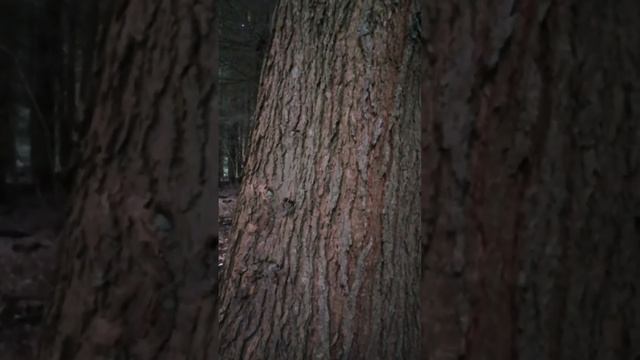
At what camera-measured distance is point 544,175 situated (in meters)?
1.64

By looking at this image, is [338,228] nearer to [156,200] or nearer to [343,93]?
[343,93]

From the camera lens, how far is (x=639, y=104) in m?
1.68

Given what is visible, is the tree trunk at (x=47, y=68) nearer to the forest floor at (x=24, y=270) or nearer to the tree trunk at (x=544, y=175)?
the forest floor at (x=24, y=270)

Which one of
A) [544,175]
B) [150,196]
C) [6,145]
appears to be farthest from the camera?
[6,145]

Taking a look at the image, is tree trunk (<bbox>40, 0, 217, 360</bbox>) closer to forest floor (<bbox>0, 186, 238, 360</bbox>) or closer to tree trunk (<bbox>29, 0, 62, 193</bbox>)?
forest floor (<bbox>0, 186, 238, 360</bbox>)

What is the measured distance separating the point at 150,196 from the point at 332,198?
1748 millimetres

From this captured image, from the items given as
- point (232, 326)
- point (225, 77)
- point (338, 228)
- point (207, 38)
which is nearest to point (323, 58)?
point (338, 228)

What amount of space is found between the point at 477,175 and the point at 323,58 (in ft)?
7.36

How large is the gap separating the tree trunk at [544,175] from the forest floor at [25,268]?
1.32 m

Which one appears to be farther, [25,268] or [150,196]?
[25,268]

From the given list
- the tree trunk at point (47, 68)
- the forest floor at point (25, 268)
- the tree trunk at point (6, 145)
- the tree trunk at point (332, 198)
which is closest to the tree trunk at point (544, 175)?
the forest floor at point (25, 268)

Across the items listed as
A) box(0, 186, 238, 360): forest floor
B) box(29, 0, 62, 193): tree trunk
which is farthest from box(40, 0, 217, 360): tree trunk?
box(29, 0, 62, 193): tree trunk

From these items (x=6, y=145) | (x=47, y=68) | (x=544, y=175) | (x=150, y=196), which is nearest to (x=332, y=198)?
(x=150, y=196)

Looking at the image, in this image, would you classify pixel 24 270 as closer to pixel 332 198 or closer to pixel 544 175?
pixel 332 198
